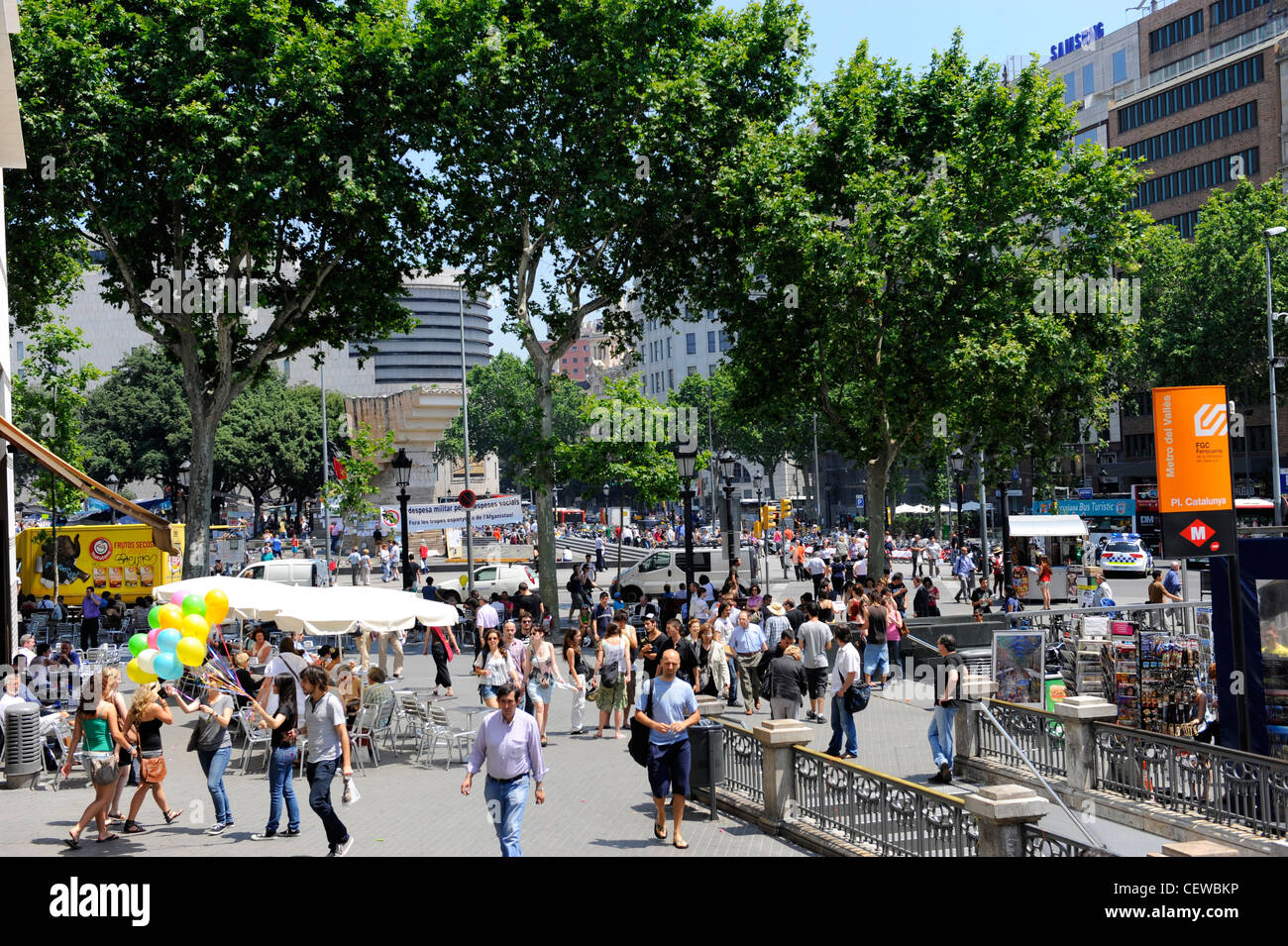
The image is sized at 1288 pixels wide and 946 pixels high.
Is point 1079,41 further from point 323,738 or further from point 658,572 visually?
point 323,738

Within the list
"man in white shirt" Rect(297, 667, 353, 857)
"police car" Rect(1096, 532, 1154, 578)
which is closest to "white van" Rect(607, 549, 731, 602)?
"police car" Rect(1096, 532, 1154, 578)

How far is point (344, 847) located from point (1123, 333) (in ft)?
101

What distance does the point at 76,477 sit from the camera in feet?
63.8

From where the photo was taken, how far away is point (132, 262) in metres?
29.0

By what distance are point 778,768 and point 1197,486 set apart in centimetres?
479

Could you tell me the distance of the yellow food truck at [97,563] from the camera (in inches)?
1391

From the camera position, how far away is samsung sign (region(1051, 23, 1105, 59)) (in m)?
81.4

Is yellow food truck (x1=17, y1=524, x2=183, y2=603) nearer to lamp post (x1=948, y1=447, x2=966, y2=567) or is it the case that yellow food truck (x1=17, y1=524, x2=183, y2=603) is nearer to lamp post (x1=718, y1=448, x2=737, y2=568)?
lamp post (x1=718, y1=448, x2=737, y2=568)

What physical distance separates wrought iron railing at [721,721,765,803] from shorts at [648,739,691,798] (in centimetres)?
122

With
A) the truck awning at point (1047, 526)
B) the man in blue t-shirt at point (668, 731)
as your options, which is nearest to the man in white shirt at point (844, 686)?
the man in blue t-shirt at point (668, 731)

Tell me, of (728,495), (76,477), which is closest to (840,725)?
(76,477)

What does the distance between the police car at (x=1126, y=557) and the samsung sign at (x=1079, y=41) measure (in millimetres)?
49011
